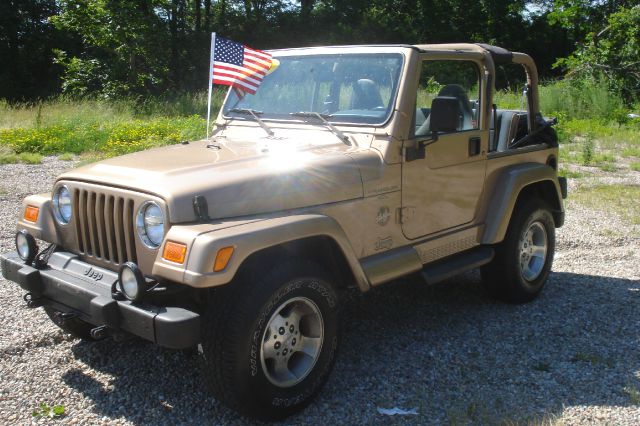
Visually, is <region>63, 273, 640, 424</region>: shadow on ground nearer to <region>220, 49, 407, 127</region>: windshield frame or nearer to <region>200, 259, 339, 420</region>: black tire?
<region>200, 259, 339, 420</region>: black tire

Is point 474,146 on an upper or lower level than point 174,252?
upper

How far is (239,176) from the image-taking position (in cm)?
354

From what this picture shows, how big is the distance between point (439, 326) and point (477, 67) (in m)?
1.99

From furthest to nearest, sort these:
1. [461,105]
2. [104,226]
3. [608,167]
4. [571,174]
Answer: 1. [608,167]
2. [571,174]
3. [461,105]
4. [104,226]

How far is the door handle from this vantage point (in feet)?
15.6

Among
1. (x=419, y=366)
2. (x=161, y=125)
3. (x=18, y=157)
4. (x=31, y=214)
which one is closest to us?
(x=31, y=214)

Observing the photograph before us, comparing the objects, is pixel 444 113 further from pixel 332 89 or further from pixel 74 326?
pixel 74 326

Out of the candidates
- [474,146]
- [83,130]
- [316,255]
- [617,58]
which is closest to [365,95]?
[474,146]

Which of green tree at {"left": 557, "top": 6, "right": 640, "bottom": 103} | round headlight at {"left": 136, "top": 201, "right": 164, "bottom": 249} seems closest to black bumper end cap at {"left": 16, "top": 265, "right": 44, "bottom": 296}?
round headlight at {"left": 136, "top": 201, "right": 164, "bottom": 249}

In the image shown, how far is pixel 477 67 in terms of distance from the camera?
4.96 metres

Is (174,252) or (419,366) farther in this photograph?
(419,366)

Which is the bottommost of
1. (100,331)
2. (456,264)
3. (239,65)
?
(100,331)

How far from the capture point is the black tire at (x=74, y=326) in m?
4.25

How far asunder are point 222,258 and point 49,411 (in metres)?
1.48
